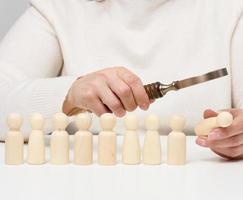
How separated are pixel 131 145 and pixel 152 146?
0.03 m

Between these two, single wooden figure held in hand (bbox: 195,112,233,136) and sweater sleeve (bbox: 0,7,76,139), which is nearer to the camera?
single wooden figure held in hand (bbox: 195,112,233,136)

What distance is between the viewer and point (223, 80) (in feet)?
4.42

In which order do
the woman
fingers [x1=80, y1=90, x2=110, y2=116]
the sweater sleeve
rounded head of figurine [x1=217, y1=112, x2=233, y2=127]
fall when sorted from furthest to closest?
the woman
the sweater sleeve
fingers [x1=80, y1=90, x2=110, y2=116]
rounded head of figurine [x1=217, y1=112, x2=233, y2=127]

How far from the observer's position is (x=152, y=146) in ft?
2.96

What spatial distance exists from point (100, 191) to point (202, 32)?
30.4 inches

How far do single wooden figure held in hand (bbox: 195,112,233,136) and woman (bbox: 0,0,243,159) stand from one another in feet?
1.24

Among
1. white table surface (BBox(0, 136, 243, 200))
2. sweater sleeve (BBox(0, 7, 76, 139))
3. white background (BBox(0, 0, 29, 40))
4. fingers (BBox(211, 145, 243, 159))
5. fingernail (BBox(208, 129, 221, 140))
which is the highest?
white background (BBox(0, 0, 29, 40))

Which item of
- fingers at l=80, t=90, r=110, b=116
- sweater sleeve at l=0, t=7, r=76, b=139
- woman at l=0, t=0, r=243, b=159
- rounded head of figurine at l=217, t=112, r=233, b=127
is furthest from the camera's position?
woman at l=0, t=0, r=243, b=159

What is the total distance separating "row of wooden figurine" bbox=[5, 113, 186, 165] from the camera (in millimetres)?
886

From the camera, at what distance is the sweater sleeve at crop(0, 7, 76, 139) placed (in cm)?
118

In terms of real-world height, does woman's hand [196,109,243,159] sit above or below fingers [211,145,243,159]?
above

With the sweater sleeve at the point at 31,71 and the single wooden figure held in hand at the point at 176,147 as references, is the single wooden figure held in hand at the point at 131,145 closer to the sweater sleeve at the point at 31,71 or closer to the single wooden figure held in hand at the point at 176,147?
the single wooden figure held in hand at the point at 176,147

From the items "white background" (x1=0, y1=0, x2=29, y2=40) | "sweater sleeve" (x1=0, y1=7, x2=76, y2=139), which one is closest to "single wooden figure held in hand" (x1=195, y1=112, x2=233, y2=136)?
"sweater sleeve" (x1=0, y1=7, x2=76, y2=139)

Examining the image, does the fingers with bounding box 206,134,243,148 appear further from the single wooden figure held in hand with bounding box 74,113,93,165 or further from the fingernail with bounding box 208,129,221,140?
the single wooden figure held in hand with bounding box 74,113,93,165
